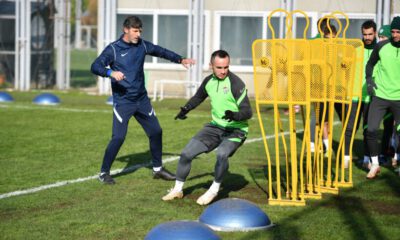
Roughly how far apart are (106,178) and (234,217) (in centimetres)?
331

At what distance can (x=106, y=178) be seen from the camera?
10883 millimetres

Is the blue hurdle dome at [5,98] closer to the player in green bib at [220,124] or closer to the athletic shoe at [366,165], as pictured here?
the athletic shoe at [366,165]

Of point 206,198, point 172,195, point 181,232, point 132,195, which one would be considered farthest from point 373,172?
point 181,232

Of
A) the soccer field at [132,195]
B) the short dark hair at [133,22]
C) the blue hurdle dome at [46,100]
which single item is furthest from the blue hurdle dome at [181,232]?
the blue hurdle dome at [46,100]

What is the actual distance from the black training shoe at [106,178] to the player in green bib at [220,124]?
126 centimetres

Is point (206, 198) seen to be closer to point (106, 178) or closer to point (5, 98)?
point (106, 178)

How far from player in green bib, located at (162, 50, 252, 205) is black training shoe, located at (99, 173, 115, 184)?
1261mm

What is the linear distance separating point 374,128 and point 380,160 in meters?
1.52

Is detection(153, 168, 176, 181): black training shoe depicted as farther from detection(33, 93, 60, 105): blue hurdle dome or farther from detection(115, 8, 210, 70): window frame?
detection(115, 8, 210, 70): window frame

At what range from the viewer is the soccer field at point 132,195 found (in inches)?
321

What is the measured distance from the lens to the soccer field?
8164 millimetres

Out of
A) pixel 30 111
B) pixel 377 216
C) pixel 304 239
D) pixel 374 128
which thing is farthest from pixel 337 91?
pixel 30 111

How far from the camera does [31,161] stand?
12789 millimetres

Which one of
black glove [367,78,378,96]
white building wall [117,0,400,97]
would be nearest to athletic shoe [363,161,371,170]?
black glove [367,78,378,96]
